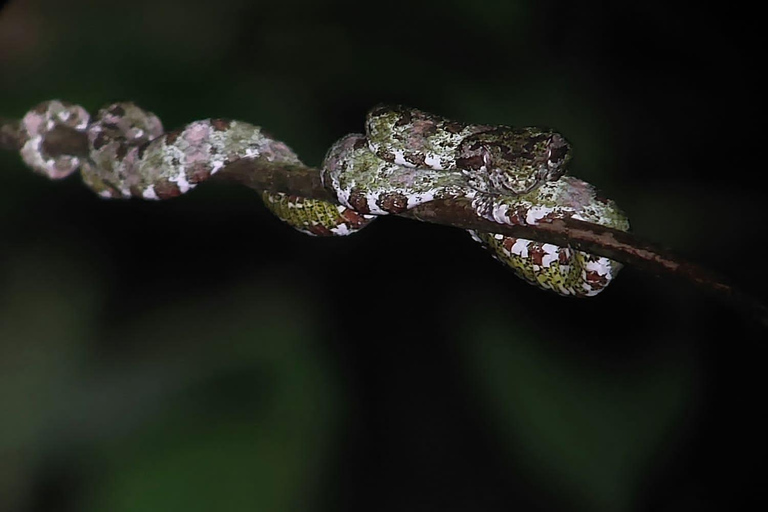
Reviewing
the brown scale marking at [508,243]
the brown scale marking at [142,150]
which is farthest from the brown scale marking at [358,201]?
→ the brown scale marking at [142,150]

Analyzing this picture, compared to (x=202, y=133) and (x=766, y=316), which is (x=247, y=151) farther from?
(x=766, y=316)

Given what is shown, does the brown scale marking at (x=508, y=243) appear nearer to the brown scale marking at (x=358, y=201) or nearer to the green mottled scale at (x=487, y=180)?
the green mottled scale at (x=487, y=180)

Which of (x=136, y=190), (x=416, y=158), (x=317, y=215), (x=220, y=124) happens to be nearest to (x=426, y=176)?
(x=416, y=158)

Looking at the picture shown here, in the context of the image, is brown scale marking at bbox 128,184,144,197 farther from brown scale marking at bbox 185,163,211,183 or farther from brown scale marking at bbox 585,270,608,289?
brown scale marking at bbox 585,270,608,289

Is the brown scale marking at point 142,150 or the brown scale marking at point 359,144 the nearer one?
the brown scale marking at point 359,144

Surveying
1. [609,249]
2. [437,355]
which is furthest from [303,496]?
[609,249]

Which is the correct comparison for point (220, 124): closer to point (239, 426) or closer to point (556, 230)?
point (556, 230)
